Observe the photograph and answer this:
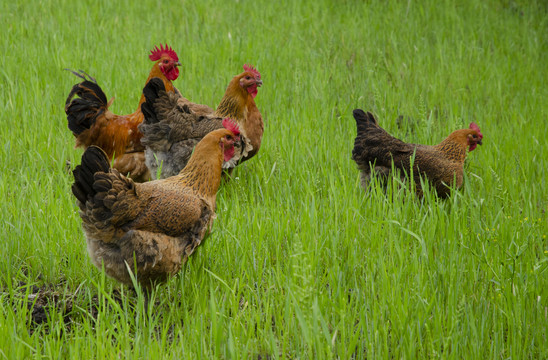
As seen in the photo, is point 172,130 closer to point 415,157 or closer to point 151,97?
point 151,97

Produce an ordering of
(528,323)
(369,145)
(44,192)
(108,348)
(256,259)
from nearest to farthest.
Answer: (108,348)
(528,323)
(256,259)
(44,192)
(369,145)

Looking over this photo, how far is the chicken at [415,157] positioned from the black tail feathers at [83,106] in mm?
2574

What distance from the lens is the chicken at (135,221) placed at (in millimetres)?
3326

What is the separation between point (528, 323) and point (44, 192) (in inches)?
150

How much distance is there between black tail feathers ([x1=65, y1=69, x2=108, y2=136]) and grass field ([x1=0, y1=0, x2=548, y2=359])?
0.34 m

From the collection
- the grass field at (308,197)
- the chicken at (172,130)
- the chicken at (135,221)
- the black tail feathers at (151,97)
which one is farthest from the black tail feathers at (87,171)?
the black tail feathers at (151,97)

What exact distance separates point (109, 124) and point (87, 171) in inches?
91.6

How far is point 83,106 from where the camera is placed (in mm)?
5344

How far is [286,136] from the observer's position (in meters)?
5.78

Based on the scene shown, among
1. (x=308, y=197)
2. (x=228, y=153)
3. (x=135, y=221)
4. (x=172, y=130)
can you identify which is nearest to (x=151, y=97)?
(x=172, y=130)

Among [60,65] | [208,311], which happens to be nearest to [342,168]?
[208,311]

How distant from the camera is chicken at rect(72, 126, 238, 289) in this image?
131 inches

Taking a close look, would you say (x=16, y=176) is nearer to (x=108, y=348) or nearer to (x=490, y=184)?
(x=108, y=348)

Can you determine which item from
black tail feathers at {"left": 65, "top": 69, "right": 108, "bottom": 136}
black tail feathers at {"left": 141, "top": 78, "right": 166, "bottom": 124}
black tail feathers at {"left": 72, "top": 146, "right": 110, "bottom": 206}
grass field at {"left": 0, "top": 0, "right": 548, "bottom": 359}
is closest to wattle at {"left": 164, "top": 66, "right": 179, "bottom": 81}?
black tail feathers at {"left": 141, "top": 78, "right": 166, "bottom": 124}
